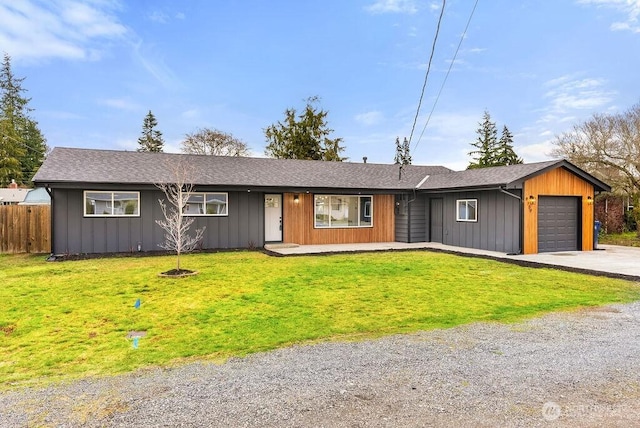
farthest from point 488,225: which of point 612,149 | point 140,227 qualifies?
point 140,227

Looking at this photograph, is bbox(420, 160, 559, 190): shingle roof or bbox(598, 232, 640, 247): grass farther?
bbox(598, 232, 640, 247): grass

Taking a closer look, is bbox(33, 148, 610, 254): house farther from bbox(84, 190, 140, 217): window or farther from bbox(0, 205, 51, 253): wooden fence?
bbox(0, 205, 51, 253): wooden fence

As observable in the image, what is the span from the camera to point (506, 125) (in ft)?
123

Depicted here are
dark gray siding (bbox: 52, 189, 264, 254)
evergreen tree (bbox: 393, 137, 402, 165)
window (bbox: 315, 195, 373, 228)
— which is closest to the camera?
dark gray siding (bbox: 52, 189, 264, 254)

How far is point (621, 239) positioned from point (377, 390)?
61.0ft

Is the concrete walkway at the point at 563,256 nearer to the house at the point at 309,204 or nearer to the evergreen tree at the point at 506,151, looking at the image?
the house at the point at 309,204

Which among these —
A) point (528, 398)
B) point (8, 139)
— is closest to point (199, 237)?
point (528, 398)

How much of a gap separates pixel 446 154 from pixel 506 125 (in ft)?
22.8

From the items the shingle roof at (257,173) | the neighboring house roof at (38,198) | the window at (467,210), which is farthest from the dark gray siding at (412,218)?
the neighboring house roof at (38,198)

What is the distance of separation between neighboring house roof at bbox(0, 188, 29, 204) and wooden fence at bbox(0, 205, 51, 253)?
18174mm

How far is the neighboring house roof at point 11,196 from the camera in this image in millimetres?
27578

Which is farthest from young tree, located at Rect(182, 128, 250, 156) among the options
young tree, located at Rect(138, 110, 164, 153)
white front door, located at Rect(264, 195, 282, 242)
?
white front door, located at Rect(264, 195, 282, 242)

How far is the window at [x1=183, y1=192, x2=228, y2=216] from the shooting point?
13.2m

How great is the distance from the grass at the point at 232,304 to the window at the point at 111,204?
7.11 ft
